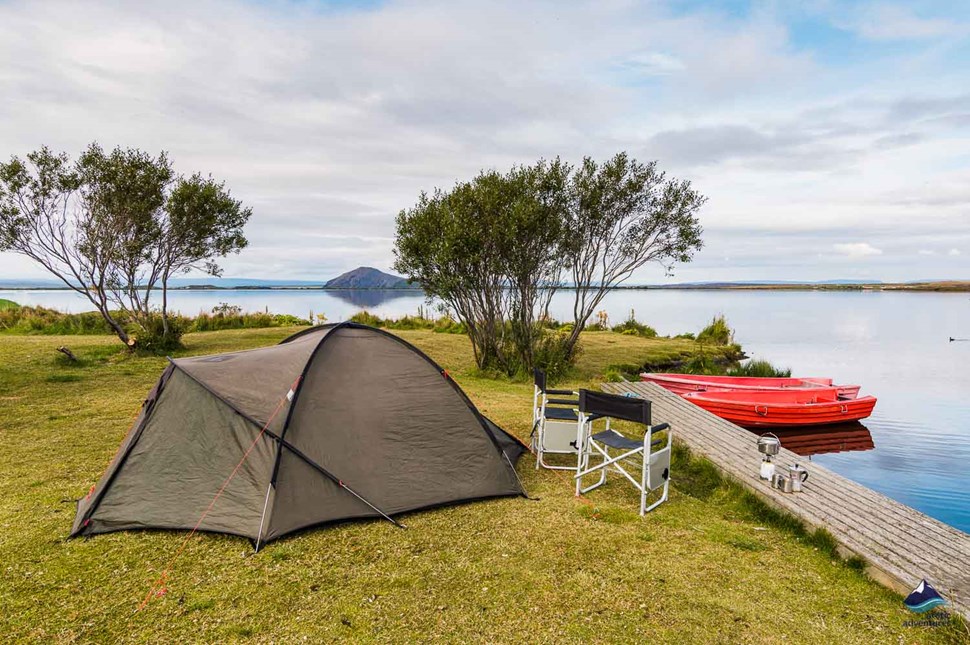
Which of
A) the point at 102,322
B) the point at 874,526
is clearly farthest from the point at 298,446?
the point at 102,322

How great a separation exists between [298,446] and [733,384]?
12.5m

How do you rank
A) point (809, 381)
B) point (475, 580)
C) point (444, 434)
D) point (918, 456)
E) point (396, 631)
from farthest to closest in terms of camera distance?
point (809, 381) → point (918, 456) → point (444, 434) → point (475, 580) → point (396, 631)

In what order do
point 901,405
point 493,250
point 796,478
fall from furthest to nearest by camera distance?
1. point 901,405
2. point 493,250
3. point 796,478

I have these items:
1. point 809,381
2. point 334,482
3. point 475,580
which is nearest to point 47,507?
point 334,482

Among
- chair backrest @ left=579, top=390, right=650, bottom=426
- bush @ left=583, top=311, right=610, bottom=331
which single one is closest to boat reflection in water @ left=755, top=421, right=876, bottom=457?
chair backrest @ left=579, top=390, right=650, bottom=426

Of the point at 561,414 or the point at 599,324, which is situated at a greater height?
the point at 599,324

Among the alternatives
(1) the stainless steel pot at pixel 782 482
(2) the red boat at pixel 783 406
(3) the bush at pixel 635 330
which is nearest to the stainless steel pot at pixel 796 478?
(1) the stainless steel pot at pixel 782 482

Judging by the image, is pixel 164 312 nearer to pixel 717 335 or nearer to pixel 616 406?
pixel 616 406

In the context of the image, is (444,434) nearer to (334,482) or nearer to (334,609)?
(334,482)

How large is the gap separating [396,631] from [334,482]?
1959 mm

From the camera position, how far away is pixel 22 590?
4.15 metres

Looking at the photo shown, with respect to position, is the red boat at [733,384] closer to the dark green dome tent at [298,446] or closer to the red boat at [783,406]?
the red boat at [783,406]

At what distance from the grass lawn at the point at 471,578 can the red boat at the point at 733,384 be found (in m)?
8.05

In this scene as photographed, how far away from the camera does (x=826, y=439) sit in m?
12.7
